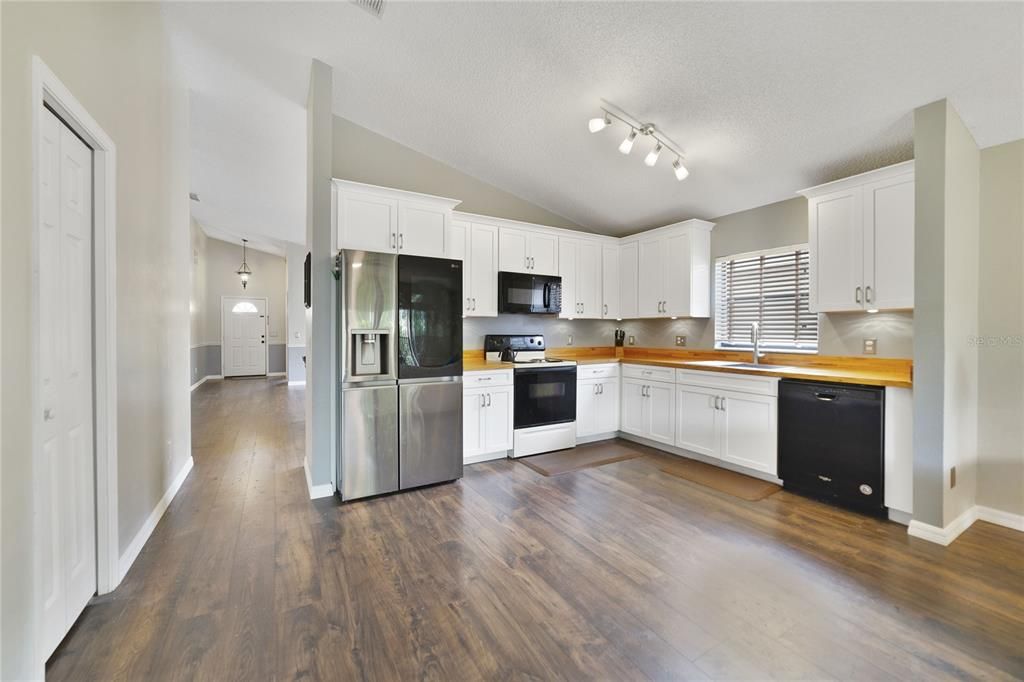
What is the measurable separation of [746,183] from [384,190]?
3.23m

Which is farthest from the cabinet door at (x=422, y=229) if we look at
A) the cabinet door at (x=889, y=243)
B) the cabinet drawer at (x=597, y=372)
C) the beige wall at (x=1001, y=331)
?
the beige wall at (x=1001, y=331)

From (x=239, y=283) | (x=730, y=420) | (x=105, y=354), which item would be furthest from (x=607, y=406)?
(x=239, y=283)

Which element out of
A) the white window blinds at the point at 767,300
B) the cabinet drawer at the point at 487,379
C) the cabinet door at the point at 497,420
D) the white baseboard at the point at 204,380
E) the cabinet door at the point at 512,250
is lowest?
the white baseboard at the point at 204,380

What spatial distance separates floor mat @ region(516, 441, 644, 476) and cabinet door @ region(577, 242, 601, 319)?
153cm

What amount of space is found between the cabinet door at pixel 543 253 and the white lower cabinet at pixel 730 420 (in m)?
1.82

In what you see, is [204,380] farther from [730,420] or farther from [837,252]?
[837,252]

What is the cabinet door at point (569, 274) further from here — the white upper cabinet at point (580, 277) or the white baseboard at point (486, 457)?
the white baseboard at point (486, 457)

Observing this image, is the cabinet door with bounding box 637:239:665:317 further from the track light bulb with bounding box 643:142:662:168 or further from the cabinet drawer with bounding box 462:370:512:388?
the cabinet drawer with bounding box 462:370:512:388

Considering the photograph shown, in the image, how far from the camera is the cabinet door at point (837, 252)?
2.99 m

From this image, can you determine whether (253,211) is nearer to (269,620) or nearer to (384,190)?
(384,190)

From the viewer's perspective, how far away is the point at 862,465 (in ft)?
9.07

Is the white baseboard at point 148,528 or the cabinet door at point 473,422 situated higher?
the cabinet door at point 473,422

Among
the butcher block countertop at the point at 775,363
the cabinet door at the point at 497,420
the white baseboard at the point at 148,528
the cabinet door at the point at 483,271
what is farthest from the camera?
the cabinet door at the point at 483,271

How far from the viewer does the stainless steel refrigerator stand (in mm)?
3047
